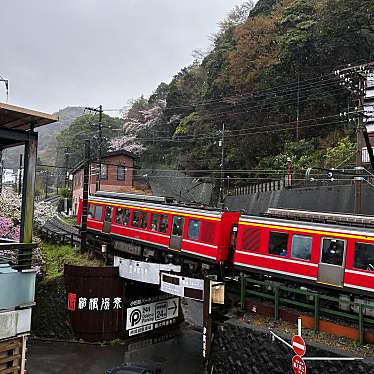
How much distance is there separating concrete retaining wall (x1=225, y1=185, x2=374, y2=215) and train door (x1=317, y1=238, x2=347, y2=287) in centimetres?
746

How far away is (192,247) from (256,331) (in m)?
5.03

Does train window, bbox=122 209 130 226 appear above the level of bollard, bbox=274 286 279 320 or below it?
above

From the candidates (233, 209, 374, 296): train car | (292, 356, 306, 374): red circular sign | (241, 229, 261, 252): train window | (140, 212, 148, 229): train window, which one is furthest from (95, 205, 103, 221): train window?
(292, 356, 306, 374): red circular sign

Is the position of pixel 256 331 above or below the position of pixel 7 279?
below

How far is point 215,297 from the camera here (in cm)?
1375

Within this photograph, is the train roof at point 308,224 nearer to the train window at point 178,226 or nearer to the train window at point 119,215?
the train window at point 178,226

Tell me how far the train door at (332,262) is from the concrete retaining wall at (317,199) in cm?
746

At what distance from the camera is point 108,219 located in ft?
69.7

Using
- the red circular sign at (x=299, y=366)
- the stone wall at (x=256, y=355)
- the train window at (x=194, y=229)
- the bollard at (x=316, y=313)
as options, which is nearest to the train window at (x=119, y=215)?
the train window at (x=194, y=229)

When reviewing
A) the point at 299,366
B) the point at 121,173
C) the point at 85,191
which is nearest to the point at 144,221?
the point at 85,191

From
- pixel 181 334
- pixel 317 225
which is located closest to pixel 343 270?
pixel 317 225

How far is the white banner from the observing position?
53.9ft

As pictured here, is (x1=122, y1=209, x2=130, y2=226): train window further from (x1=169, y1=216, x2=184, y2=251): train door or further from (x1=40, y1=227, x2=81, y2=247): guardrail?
(x1=40, y1=227, x2=81, y2=247): guardrail

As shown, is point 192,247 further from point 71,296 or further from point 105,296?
point 71,296
